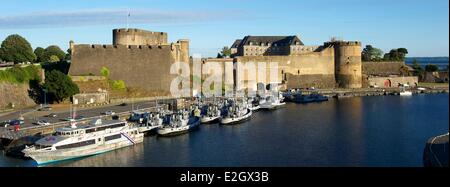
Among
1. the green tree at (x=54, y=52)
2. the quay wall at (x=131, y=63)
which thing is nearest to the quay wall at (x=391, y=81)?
the quay wall at (x=131, y=63)

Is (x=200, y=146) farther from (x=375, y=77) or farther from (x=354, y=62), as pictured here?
(x=375, y=77)

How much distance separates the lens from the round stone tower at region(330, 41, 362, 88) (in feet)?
119

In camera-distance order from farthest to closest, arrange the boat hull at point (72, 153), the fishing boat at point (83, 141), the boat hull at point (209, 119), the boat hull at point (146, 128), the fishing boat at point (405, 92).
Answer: the fishing boat at point (405, 92) < the boat hull at point (209, 119) < the boat hull at point (146, 128) < the fishing boat at point (83, 141) < the boat hull at point (72, 153)

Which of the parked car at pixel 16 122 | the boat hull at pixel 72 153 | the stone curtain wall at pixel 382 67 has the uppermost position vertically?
the stone curtain wall at pixel 382 67

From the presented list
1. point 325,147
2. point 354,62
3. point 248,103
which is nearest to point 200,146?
point 325,147

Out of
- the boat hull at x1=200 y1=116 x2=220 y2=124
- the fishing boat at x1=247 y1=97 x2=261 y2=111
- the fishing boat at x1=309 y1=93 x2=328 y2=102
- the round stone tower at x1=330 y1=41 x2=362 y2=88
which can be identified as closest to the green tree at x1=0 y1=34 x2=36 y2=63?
the fishing boat at x1=247 y1=97 x2=261 y2=111

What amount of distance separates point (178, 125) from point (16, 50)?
16215 mm

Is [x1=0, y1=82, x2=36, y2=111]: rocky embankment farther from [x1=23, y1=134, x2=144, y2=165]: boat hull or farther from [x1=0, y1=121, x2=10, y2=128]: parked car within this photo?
[x1=23, y1=134, x2=144, y2=165]: boat hull

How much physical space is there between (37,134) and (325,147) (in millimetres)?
8183

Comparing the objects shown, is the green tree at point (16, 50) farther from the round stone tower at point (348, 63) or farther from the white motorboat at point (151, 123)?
the round stone tower at point (348, 63)

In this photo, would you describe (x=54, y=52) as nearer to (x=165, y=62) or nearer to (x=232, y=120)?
(x=165, y=62)

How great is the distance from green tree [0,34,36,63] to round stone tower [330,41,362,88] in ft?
61.7

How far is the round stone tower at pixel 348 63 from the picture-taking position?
36156 mm

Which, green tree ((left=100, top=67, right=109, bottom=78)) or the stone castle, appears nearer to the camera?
green tree ((left=100, top=67, right=109, bottom=78))
